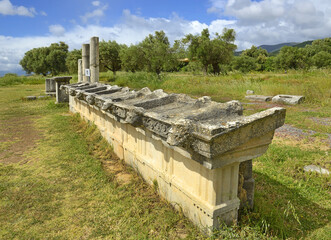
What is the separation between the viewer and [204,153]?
2.14m

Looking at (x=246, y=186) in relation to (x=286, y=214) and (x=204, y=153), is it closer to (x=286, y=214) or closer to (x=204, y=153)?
(x=286, y=214)

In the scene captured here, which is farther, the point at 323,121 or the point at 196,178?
the point at 323,121

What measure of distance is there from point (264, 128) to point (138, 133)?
1.94m

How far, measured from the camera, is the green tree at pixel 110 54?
28.0 m

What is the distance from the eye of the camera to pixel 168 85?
1808cm

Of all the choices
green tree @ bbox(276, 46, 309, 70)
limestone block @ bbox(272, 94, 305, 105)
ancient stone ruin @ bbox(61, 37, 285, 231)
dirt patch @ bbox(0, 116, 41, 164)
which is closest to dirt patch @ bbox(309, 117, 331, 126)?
limestone block @ bbox(272, 94, 305, 105)

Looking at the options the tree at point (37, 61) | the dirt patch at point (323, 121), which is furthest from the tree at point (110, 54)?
the dirt patch at point (323, 121)

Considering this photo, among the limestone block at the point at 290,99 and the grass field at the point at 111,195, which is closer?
the grass field at the point at 111,195

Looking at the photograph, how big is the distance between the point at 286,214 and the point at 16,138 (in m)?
6.18

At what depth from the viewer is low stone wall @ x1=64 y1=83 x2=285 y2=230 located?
7.22 feet

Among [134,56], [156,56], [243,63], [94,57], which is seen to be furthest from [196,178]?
[243,63]

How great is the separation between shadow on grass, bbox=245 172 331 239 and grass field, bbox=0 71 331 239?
0.01 metres

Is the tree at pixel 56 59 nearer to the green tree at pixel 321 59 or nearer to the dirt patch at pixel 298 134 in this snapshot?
the green tree at pixel 321 59

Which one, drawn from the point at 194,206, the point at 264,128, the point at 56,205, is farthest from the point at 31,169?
the point at 264,128
